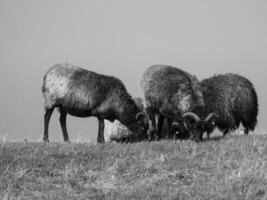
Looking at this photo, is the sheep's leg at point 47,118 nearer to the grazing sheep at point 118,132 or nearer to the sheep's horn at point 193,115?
the grazing sheep at point 118,132

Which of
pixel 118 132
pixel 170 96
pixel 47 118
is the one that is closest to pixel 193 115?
pixel 170 96

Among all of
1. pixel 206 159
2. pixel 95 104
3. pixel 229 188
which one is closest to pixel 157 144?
pixel 206 159

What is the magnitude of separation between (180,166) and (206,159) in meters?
0.91

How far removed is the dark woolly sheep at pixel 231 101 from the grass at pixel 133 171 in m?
4.35

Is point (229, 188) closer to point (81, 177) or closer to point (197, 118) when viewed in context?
point (81, 177)

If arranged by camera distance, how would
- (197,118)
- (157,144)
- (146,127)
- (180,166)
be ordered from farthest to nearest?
(146,127), (197,118), (157,144), (180,166)

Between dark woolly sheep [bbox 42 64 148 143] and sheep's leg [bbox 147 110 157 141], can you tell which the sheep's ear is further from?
sheep's leg [bbox 147 110 157 141]

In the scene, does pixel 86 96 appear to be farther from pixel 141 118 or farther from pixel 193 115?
pixel 193 115

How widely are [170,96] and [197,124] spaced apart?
172 cm

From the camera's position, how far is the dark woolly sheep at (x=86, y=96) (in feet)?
59.8

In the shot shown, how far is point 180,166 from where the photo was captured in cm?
Result: 1347

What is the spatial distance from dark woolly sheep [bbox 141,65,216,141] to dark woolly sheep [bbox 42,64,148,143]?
74 centimetres

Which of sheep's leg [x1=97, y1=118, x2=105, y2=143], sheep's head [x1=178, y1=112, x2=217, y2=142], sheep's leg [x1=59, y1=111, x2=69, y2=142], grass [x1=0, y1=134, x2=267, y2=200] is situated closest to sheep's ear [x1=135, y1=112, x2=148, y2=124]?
sheep's leg [x1=97, y1=118, x2=105, y2=143]

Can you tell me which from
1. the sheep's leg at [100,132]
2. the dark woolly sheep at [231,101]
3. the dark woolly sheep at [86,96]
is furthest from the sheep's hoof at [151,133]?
the dark woolly sheep at [231,101]
